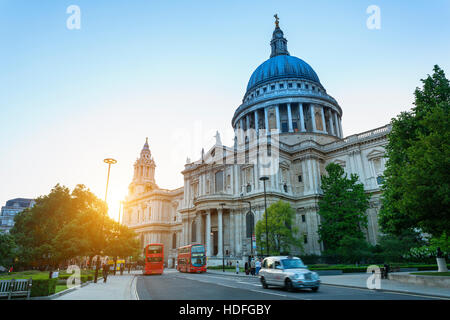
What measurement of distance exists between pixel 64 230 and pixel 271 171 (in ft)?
99.2

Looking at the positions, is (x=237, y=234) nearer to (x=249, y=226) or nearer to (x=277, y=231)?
(x=249, y=226)

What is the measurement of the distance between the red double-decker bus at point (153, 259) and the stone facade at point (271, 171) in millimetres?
11229

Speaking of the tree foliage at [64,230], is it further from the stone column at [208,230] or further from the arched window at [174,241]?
the arched window at [174,241]

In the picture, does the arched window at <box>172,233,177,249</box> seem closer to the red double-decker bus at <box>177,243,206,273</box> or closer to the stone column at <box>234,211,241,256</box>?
the stone column at <box>234,211,241,256</box>

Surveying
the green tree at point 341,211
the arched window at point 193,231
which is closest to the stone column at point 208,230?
the arched window at point 193,231

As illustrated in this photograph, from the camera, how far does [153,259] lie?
121 ft

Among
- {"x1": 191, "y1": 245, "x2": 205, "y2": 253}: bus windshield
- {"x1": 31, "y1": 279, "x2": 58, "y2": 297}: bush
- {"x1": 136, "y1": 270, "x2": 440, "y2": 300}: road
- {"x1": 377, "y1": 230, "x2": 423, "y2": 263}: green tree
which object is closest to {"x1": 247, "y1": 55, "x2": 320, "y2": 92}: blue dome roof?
{"x1": 377, "y1": 230, "x2": 423, "y2": 263}: green tree

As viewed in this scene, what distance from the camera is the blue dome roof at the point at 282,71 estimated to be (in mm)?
72188

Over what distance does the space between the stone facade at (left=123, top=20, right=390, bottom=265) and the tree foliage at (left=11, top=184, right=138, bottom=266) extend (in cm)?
1455

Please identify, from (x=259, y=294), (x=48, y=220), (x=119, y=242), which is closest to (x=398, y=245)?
(x=259, y=294)

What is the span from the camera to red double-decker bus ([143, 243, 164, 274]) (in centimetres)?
3641
